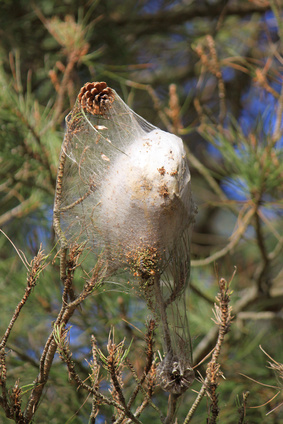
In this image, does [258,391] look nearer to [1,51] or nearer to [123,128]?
[123,128]

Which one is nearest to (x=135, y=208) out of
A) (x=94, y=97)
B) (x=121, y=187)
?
(x=121, y=187)

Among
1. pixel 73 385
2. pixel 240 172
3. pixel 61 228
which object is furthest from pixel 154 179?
pixel 73 385

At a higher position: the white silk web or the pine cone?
the pine cone

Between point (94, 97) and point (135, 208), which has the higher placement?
point (94, 97)

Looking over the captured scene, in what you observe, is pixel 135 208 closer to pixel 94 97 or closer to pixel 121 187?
pixel 121 187

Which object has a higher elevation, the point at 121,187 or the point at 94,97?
the point at 94,97

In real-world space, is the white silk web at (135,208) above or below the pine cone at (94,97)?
below
